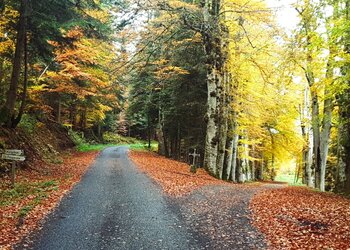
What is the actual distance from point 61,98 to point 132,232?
2271 cm

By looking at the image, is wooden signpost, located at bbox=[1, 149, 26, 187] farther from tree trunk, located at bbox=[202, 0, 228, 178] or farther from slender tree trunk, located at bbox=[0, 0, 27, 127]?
tree trunk, located at bbox=[202, 0, 228, 178]

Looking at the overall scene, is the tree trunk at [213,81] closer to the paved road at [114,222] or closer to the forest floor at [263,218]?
the forest floor at [263,218]

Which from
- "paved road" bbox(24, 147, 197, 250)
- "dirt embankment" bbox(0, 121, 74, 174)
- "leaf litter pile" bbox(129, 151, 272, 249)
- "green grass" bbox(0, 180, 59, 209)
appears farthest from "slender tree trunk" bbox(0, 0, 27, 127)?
"leaf litter pile" bbox(129, 151, 272, 249)

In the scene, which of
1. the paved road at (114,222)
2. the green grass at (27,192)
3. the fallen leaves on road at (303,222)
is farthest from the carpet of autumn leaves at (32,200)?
the fallen leaves on road at (303,222)

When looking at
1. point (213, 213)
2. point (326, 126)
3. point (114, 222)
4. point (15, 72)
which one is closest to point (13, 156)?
point (15, 72)

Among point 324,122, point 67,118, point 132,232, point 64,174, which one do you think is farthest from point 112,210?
point 67,118

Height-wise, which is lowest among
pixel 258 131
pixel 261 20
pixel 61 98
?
pixel 258 131

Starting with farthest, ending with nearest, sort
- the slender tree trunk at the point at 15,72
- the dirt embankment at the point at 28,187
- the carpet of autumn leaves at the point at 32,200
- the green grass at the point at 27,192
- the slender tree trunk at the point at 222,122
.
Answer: the slender tree trunk at the point at 222,122 < the slender tree trunk at the point at 15,72 < the green grass at the point at 27,192 < the dirt embankment at the point at 28,187 < the carpet of autumn leaves at the point at 32,200

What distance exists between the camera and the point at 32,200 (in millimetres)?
10008

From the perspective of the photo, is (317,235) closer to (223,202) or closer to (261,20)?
(223,202)

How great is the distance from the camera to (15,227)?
24.3ft

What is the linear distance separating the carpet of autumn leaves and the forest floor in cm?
365

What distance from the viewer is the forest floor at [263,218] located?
6.71m

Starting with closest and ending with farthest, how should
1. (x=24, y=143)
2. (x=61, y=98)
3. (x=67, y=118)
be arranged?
(x=24, y=143)
(x=61, y=98)
(x=67, y=118)
